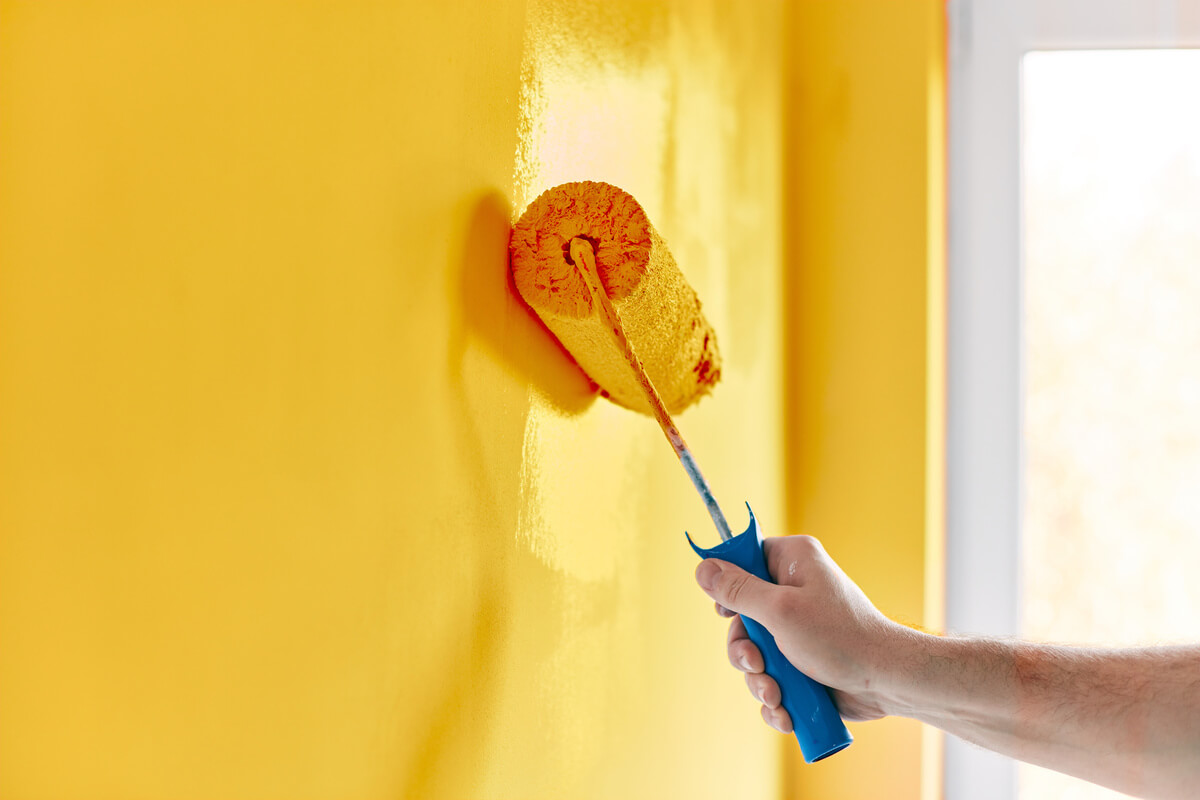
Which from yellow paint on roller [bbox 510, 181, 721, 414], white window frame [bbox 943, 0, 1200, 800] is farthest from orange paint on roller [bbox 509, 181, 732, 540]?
white window frame [bbox 943, 0, 1200, 800]

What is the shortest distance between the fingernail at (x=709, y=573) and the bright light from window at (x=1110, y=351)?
0.95 metres

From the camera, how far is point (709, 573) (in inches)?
25.3

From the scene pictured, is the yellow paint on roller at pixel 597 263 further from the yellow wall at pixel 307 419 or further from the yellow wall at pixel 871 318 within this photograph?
the yellow wall at pixel 871 318

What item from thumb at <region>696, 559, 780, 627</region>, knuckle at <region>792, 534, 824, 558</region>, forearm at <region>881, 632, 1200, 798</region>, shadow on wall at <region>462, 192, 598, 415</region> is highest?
shadow on wall at <region>462, 192, 598, 415</region>

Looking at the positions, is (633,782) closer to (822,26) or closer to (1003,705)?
(1003,705)

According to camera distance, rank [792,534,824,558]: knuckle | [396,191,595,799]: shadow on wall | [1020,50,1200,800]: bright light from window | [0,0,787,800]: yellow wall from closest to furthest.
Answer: [0,0,787,800]: yellow wall
[396,191,595,799]: shadow on wall
[792,534,824,558]: knuckle
[1020,50,1200,800]: bright light from window

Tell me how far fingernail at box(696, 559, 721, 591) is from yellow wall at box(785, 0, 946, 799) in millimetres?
770

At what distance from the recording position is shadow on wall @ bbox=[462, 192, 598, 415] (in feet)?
1.91

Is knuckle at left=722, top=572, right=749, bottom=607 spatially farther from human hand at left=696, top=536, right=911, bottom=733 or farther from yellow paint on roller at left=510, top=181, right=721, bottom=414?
yellow paint on roller at left=510, top=181, right=721, bottom=414

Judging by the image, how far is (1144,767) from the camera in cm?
61

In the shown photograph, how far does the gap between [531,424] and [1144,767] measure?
0.52 metres

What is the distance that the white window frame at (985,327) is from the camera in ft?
4.44

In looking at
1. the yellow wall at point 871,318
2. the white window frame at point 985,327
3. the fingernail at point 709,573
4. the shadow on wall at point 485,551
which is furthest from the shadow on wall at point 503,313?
the white window frame at point 985,327

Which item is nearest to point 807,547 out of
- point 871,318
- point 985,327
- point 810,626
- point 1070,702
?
point 810,626
